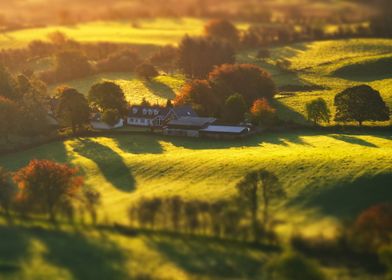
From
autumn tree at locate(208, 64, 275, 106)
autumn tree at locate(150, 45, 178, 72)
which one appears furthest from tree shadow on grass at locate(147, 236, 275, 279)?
autumn tree at locate(150, 45, 178, 72)

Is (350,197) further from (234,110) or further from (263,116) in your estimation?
(234,110)

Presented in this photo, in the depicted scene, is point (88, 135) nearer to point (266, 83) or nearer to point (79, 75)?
point (266, 83)

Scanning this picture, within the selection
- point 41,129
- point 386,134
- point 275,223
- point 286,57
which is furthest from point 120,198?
point 286,57

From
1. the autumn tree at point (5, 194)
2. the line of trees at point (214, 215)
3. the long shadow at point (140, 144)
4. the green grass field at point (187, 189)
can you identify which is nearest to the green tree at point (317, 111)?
the green grass field at point (187, 189)

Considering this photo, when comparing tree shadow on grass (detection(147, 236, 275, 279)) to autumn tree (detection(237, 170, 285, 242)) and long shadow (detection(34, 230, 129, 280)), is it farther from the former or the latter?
autumn tree (detection(237, 170, 285, 242))

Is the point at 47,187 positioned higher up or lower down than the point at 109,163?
lower down

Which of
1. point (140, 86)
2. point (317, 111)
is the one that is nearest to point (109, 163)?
point (317, 111)
